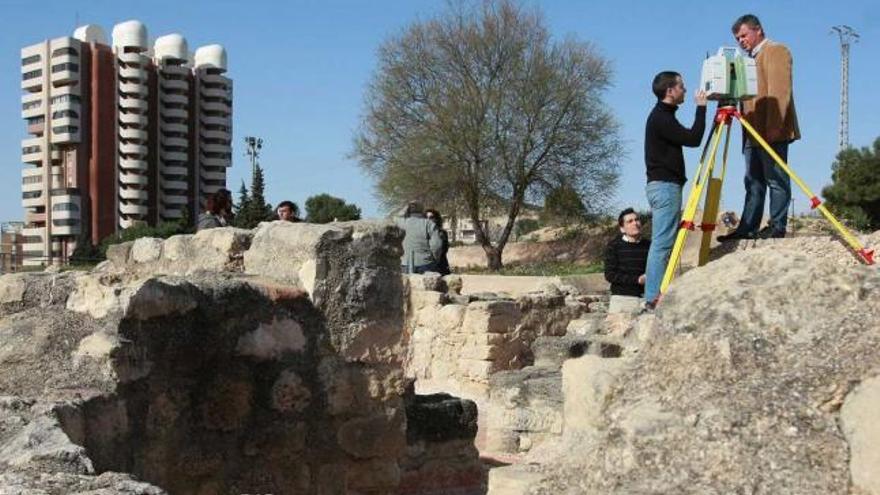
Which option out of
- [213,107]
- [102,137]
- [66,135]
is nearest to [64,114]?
[66,135]

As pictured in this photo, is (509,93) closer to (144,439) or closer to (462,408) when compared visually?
(462,408)

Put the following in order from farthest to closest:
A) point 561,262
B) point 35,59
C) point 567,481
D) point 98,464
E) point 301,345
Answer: point 35,59 < point 561,262 < point 301,345 < point 98,464 < point 567,481

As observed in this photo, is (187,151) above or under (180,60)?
under

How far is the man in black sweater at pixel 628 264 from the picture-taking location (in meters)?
6.16

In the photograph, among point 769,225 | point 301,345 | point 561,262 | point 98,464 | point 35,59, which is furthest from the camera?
point 35,59

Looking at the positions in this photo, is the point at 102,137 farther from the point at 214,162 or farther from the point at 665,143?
the point at 665,143

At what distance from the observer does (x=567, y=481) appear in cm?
231

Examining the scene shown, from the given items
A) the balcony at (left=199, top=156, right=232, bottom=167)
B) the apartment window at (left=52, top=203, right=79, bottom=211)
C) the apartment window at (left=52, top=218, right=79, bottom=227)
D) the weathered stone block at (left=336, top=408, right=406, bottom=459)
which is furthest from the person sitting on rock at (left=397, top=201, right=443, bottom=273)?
the balcony at (left=199, top=156, right=232, bottom=167)

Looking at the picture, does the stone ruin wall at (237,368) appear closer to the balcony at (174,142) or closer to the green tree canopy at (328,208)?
the green tree canopy at (328,208)

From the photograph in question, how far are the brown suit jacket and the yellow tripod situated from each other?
0.36ft

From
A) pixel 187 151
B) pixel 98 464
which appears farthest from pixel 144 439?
pixel 187 151

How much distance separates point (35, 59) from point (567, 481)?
2318 inches

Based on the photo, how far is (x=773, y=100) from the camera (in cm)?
521

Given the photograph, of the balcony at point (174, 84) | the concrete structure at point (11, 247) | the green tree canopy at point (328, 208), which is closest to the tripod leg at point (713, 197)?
the concrete structure at point (11, 247)
